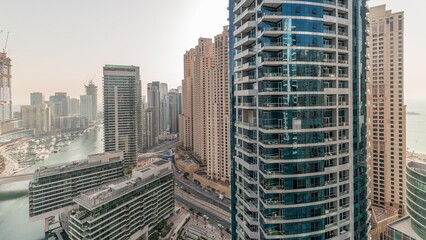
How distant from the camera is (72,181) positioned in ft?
130

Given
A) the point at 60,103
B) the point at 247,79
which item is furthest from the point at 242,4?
the point at 60,103

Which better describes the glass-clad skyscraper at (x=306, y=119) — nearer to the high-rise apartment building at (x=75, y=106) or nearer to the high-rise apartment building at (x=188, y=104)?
the high-rise apartment building at (x=188, y=104)

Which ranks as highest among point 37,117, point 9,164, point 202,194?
point 37,117

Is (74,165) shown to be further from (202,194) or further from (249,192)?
(249,192)

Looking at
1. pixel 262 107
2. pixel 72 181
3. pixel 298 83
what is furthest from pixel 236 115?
pixel 72 181

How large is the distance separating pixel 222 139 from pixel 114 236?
30341 mm

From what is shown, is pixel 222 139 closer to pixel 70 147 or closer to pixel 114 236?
pixel 114 236

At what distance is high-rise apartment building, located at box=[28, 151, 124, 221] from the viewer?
36.5 m

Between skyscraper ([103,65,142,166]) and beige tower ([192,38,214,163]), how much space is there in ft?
64.0

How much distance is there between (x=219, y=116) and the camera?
5241 centimetres

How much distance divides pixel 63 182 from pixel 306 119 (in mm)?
42770

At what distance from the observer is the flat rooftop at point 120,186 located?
1026 inches

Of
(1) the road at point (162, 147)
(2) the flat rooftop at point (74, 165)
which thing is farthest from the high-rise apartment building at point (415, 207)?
(1) the road at point (162, 147)

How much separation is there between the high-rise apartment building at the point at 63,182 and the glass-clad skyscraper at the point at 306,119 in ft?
119
